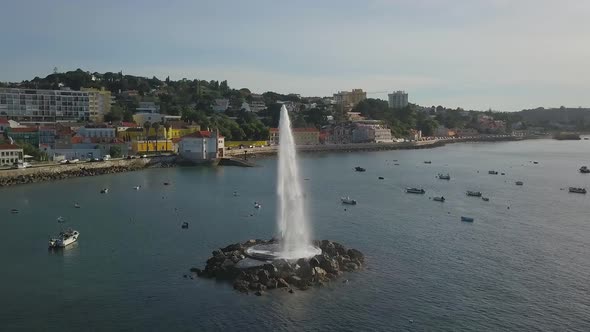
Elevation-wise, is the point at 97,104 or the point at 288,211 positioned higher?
the point at 97,104

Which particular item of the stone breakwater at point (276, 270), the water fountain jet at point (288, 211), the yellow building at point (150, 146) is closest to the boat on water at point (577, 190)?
the stone breakwater at point (276, 270)

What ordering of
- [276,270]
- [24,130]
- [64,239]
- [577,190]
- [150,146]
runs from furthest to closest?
1. [150,146]
2. [24,130]
3. [577,190]
4. [64,239]
5. [276,270]

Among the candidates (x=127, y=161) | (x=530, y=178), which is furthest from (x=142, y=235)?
(x=530, y=178)

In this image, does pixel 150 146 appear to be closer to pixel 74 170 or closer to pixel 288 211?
pixel 74 170

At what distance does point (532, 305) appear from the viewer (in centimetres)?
1555

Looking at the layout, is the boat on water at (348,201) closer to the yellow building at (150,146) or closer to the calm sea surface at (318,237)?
the calm sea surface at (318,237)

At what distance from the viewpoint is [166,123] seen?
198 feet

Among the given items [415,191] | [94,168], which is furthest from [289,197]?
[94,168]

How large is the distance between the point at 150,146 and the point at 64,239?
34.5m

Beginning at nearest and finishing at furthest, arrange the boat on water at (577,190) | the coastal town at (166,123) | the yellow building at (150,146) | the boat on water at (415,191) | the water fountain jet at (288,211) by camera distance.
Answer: the water fountain jet at (288,211) < the boat on water at (415,191) < the boat on water at (577,190) < the coastal town at (166,123) < the yellow building at (150,146)

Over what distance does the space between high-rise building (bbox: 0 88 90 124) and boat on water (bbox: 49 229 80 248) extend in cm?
5160

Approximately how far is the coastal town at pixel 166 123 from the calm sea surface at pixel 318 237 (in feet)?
45.3

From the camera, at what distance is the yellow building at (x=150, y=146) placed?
175ft

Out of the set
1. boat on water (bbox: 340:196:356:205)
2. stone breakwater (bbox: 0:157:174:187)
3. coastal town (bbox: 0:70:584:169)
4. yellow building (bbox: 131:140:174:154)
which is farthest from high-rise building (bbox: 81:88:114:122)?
boat on water (bbox: 340:196:356:205)
